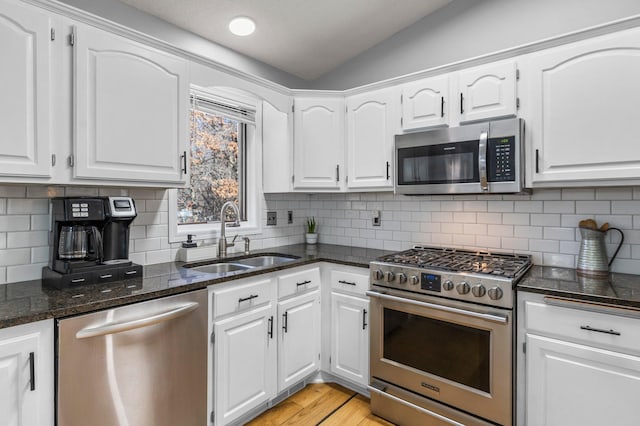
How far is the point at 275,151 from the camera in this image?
298cm

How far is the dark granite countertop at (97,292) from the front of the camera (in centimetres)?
130

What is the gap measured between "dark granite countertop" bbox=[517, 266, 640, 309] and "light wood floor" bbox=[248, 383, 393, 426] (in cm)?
121

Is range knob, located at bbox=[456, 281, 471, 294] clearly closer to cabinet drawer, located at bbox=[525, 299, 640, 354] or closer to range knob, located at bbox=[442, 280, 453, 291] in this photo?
range knob, located at bbox=[442, 280, 453, 291]

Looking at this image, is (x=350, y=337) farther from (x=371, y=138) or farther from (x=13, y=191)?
(x=13, y=191)

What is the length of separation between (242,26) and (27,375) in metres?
2.32

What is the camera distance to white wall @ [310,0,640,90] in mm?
2131

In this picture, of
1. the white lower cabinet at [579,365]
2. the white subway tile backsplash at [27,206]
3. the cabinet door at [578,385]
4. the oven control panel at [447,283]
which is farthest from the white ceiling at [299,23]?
the cabinet door at [578,385]

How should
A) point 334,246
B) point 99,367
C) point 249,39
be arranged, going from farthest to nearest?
point 334,246
point 249,39
point 99,367

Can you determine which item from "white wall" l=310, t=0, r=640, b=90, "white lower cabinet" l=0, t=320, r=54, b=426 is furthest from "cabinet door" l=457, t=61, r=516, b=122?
"white lower cabinet" l=0, t=320, r=54, b=426

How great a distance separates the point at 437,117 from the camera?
235 cm

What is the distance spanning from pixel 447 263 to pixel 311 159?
4.39 ft

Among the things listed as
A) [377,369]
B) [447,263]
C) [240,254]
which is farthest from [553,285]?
[240,254]

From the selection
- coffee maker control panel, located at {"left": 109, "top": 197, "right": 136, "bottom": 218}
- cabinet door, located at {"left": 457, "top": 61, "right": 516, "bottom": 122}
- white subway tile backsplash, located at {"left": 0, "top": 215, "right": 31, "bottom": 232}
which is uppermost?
cabinet door, located at {"left": 457, "top": 61, "right": 516, "bottom": 122}

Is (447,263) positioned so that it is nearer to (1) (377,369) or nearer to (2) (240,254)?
(1) (377,369)
